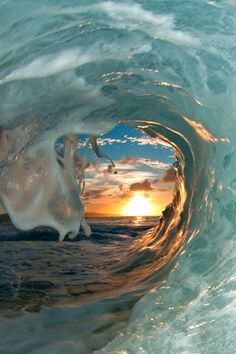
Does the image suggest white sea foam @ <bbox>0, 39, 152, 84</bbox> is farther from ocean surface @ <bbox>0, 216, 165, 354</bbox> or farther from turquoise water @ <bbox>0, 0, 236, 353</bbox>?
ocean surface @ <bbox>0, 216, 165, 354</bbox>

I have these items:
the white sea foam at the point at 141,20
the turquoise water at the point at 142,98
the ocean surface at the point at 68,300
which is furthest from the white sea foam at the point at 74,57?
the ocean surface at the point at 68,300

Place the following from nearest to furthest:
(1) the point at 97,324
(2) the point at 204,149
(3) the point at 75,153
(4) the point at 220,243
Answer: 1. (4) the point at 220,243
2. (1) the point at 97,324
3. (2) the point at 204,149
4. (3) the point at 75,153

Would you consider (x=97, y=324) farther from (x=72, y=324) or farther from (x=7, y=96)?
(x=7, y=96)

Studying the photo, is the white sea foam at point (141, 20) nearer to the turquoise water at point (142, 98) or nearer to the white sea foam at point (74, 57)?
the turquoise water at point (142, 98)

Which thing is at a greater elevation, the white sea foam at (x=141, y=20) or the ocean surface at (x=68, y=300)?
the white sea foam at (x=141, y=20)

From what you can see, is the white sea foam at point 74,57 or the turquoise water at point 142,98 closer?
the turquoise water at point 142,98

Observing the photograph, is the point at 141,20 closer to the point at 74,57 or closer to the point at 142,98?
the point at 74,57

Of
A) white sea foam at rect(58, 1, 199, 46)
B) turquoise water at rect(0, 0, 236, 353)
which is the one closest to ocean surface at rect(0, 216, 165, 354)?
turquoise water at rect(0, 0, 236, 353)

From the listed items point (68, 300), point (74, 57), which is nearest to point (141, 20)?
point (74, 57)

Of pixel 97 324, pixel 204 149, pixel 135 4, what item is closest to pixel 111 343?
pixel 97 324
